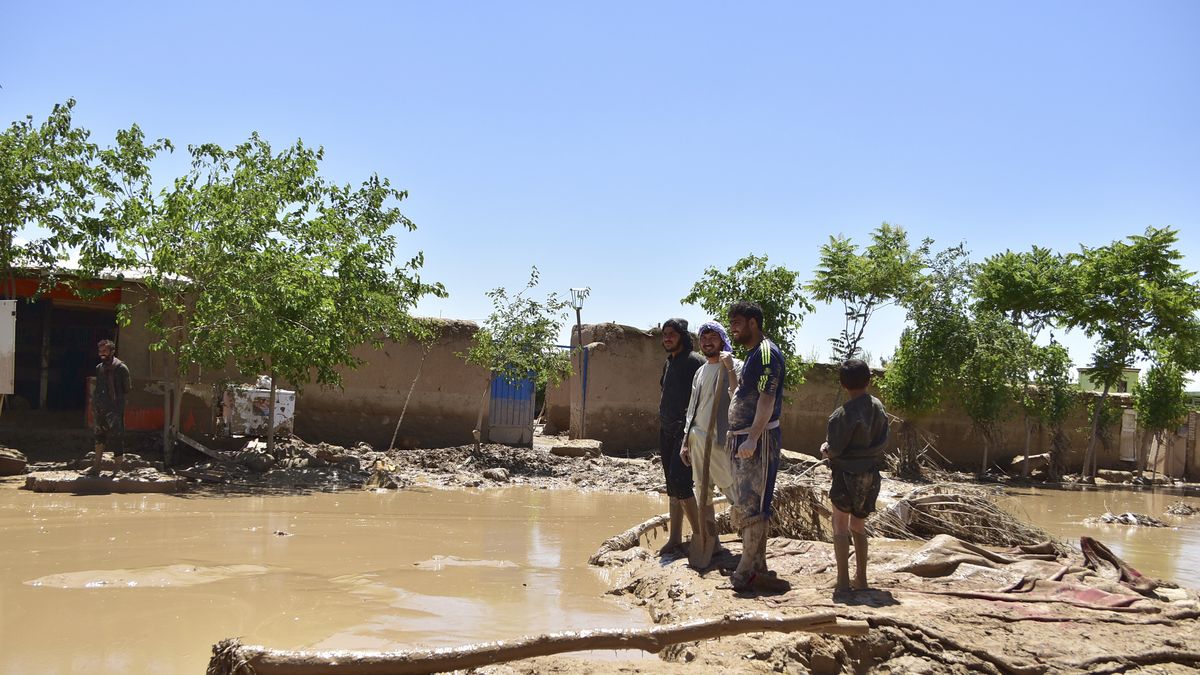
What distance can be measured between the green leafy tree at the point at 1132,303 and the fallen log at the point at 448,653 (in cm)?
1612

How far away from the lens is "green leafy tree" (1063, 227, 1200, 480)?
1695 centimetres

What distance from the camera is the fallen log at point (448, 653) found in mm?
3336

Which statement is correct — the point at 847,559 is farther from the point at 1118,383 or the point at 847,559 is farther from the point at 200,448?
the point at 1118,383

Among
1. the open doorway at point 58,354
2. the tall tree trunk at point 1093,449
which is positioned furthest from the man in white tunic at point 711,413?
the tall tree trunk at point 1093,449

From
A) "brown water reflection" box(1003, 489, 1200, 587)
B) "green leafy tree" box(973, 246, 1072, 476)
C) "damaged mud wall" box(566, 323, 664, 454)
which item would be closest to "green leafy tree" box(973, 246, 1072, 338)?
"green leafy tree" box(973, 246, 1072, 476)

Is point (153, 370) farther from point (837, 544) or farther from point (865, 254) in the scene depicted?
point (865, 254)

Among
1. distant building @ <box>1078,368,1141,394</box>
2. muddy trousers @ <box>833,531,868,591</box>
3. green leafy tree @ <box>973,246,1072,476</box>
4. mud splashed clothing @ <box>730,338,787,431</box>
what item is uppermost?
green leafy tree @ <box>973,246,1072,476</box>

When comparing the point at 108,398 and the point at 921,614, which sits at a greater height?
the point at 108,398

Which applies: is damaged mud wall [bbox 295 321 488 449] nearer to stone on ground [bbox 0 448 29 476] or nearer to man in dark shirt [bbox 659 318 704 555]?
stone on ground [bbox 0 448 29 476]

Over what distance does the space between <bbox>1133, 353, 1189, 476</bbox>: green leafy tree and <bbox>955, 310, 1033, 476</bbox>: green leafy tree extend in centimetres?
264

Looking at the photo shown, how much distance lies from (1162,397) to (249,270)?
17167 mm

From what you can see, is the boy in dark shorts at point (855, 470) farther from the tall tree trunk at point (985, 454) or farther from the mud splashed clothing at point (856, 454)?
the tall tree trunk at point (985, 454)

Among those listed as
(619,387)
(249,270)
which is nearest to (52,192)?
(249,270)

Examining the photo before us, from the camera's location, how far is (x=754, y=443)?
5188mm
